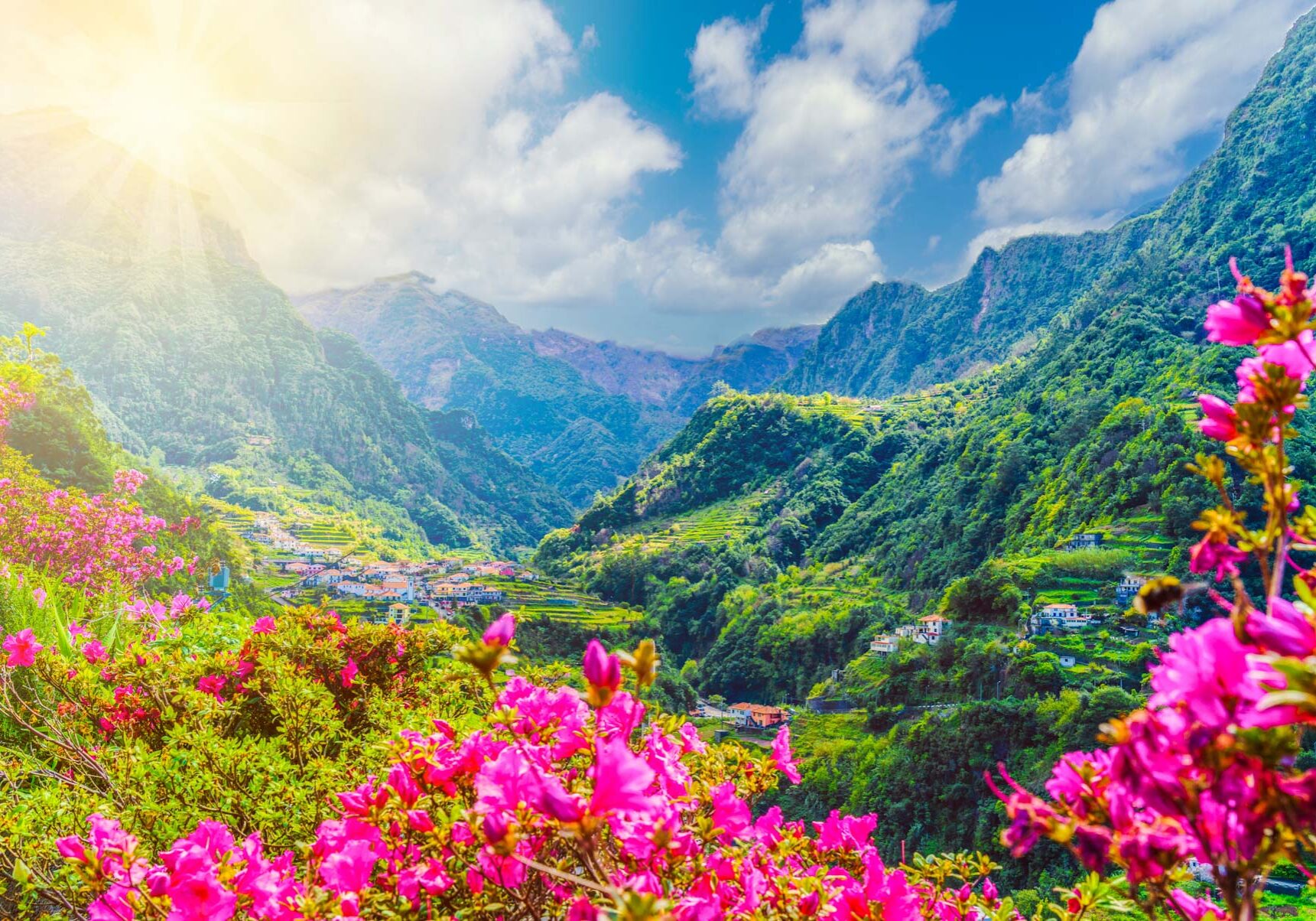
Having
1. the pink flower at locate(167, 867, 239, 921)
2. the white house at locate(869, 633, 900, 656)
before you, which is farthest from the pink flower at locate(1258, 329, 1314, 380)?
the white house at locate(869, 633, 900, 656)

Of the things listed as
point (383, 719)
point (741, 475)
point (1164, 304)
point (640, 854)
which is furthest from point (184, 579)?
point (741, 475)

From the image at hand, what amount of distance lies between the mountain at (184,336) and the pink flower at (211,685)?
91.5 m

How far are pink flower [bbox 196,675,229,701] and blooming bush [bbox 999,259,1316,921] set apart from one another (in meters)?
3.35

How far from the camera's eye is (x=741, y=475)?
72.7 meters

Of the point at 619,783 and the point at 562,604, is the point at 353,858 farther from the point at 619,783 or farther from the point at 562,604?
the point at 562,604

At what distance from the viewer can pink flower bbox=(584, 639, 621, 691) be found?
1098 mm

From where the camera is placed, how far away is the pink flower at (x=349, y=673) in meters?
3.37

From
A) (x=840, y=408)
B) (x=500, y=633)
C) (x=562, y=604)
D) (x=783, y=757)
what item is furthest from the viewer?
(x=840, y=408)

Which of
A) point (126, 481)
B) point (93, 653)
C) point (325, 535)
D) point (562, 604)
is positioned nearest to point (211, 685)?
point (93, 653)

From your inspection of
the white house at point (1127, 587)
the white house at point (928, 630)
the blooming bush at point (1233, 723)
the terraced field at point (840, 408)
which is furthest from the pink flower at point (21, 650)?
the terraced field at point (840, 408)

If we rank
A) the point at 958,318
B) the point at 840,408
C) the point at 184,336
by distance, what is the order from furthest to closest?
the point at 958,318 < the point at 184,336 < the point at 840,408

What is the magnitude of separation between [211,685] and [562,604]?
130 ft

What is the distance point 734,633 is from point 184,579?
32.2 m

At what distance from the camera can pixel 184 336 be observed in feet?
324
